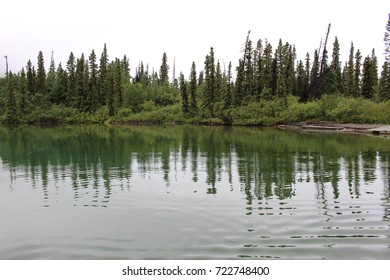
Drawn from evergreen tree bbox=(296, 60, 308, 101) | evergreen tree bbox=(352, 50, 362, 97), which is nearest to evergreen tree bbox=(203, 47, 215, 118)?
evergreen tree bbox=(296, 60, 308, 101)

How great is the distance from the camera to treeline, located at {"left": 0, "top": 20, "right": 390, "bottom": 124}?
69.9 m

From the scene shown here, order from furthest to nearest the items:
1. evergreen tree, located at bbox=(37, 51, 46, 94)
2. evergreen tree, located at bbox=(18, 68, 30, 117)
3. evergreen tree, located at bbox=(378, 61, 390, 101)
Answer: evergreen tree, located at bbox=(37, 51, 46, 94) < evergreen tree, located at bbox=(18, 68, 30, 117) < evergreen tree, located at bbox=(378, 61, 390, 101)

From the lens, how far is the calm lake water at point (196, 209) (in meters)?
8.85

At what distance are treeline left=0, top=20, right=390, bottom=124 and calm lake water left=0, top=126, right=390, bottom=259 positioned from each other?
4084 centimetres

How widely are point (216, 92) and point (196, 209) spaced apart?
248 ft

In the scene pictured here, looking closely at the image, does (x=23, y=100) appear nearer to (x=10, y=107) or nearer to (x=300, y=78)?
(x=10, y=107)

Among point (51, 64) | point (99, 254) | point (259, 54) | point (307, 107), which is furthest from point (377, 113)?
point (51, 64)

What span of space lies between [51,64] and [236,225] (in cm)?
12913

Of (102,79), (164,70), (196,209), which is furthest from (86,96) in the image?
(196,209)

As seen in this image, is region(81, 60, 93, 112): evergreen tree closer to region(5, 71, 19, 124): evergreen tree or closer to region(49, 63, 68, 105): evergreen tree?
region(49, 63, 68, 105): evergreen tree

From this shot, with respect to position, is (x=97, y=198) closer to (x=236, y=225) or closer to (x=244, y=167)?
(x=236, y=225)

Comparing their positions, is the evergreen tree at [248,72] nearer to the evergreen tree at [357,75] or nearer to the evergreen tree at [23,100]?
the evergreen tree at [357,75]

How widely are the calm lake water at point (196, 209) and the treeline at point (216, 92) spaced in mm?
40838

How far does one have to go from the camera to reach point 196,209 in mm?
12148
